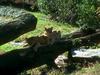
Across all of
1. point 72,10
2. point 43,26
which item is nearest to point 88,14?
point 72,10

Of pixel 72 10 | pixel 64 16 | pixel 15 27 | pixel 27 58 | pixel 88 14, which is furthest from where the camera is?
pixel 64 16

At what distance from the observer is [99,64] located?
11.0 m

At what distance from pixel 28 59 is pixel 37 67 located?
115 cm

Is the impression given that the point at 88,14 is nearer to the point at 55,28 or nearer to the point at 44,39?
the point at 55,28

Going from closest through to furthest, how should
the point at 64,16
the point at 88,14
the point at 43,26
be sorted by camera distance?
the point at 88,14 → the point at 43,26 → the point at 64,16

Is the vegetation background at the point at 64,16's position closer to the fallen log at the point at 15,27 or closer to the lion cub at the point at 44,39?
the lion cub at the point at 44,39

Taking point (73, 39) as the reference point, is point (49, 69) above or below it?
below

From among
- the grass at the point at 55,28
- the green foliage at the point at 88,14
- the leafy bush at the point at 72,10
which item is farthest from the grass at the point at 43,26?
the green foliage at the point at 88,14

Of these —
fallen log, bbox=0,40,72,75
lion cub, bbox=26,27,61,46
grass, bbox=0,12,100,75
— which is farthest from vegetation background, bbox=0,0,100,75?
lion cub, bbox=26,27,61,46

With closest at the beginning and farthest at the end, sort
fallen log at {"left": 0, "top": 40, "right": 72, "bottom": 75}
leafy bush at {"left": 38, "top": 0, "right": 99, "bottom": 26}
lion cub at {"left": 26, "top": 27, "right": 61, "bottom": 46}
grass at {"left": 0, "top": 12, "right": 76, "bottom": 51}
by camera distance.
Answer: fallen log at {"left": 0, "top": 40, "right": 72, "bottom": 75}, lion cub at {"left": 26, "top": 27, "right": 61, "bottom": 46}, leafy bush at {"left": 38, "top": 0, "right": 99, "bottom": 26}, grass at {"left": 0, "top": 12, "right": 76, "bottom": 51}

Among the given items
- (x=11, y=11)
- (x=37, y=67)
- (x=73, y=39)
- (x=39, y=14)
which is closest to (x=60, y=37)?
(x=73, y=39)

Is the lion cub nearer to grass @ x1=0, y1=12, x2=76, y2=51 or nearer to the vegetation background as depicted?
the vegetation background

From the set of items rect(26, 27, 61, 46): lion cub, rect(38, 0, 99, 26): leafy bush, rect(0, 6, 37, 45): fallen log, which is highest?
rect(0, 6, 37, 45): fallen log

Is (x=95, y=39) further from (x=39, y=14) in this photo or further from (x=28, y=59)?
(x=39, y=14)
